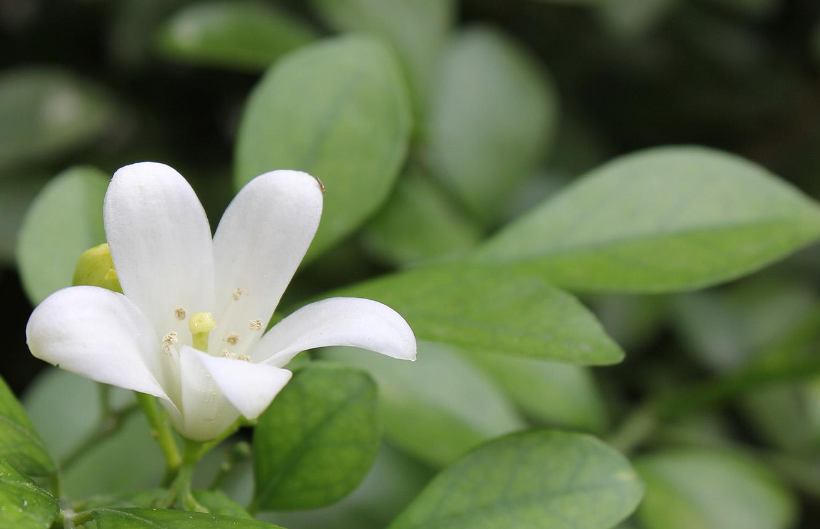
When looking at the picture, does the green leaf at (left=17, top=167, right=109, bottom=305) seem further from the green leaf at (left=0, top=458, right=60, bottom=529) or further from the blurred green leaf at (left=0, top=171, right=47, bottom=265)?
the blurred green leaf at (left=0, top=171, right=47, bottom=265)

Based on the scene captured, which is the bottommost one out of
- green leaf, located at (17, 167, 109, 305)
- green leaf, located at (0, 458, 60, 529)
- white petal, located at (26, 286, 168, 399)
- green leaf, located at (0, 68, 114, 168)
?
green leaf, located at (0, 68, 114, 168)

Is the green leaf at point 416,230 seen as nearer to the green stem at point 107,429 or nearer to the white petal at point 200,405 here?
the green stem at point 107,429

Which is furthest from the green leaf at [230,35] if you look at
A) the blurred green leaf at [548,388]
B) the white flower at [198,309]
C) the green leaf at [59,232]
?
the white flower at [198,309]

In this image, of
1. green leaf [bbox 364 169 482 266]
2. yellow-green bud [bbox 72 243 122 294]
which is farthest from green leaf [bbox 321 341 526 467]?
yellow-green bud [bbox 72 243 122 294]

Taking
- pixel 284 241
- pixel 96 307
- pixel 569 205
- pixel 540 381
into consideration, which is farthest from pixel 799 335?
pixel 96 307

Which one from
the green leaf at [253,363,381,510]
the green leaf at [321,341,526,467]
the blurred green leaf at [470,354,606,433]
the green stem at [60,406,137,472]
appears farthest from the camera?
the blurred green leaf at [470,354,606,433]

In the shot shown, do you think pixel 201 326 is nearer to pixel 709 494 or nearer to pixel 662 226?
pixel 662 226

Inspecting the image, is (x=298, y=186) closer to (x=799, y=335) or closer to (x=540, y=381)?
(x=540, y=381)
